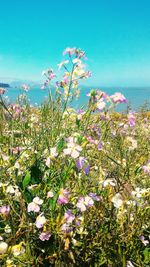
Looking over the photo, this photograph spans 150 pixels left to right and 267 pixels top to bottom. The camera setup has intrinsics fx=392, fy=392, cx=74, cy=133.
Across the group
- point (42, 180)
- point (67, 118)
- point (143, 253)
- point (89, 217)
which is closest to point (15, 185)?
point (42, 180)

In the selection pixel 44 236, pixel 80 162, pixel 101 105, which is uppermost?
pixel 101 105

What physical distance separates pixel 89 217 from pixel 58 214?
33 centimetres

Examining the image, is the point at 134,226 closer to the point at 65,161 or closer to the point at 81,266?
the point at 81,266

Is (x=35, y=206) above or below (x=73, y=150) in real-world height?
below

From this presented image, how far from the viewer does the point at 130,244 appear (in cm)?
257

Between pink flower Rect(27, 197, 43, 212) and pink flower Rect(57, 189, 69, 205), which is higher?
pink flower Rect(57, 189, 69, 205)

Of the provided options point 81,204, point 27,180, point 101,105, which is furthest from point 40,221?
point 101,105

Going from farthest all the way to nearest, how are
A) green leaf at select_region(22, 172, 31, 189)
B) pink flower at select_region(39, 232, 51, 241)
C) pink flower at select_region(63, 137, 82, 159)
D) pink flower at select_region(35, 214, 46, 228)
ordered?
green leaf at select_region(22, 172, 31, 189), pink flower at select_region(39, 232, 51, 241), pink flower at select_region(35, 214, 46, 228), pink flower at select_region(63, 137, 82, 159)

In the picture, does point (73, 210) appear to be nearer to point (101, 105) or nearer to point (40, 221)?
point (40, 221)

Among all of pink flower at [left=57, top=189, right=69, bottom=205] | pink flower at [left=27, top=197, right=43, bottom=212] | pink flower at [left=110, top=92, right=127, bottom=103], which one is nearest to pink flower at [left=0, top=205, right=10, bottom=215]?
pink flower at [left=27, top=197, right=43, bottom=212]

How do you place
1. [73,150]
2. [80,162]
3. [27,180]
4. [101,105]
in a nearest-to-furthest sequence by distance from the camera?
1. [73,150]
2. [80,162]
3. [101,105]
4. [27,180]

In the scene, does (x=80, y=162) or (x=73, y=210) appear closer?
(x=80, y=162)

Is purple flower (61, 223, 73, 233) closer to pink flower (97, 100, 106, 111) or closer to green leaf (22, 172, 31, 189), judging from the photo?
green leaf (22, 172, 31, 189)

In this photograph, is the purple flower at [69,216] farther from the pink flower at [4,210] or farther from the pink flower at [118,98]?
the pink flower at [118,98]
